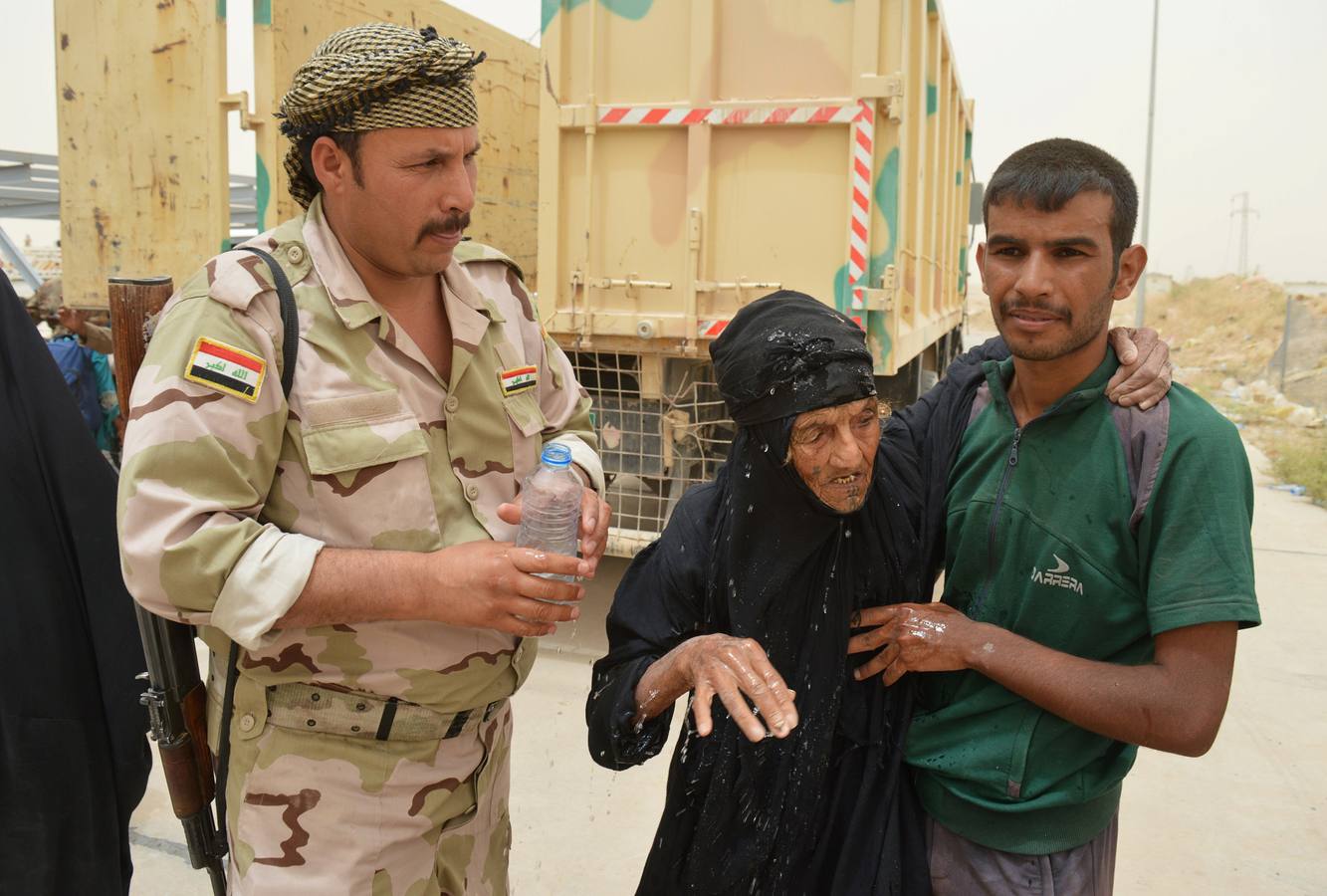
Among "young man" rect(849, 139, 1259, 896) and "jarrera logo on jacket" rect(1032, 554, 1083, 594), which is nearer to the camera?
"young man" rect(849, 139, 1259, 896)

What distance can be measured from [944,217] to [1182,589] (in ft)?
22.0

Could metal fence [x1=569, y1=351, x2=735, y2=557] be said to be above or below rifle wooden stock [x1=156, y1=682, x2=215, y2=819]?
above

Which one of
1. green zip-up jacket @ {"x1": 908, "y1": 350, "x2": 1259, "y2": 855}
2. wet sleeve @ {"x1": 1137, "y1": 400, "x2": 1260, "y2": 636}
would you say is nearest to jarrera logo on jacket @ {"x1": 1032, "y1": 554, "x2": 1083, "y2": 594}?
green zip-up jacket @ {"x1": 908, "y1": 350, "x2": 1259, "y2": 855}

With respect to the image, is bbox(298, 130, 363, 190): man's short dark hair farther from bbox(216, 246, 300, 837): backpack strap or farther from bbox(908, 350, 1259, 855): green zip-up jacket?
bbox(908, 350, 1259, 855): green zip-up jacket

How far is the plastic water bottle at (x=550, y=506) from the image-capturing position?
1.61 meters

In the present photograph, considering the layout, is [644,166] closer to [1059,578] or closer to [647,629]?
[647,629]

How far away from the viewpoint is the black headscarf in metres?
1.64

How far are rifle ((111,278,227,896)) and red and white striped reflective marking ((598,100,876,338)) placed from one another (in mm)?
2758

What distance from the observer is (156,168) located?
4.77m

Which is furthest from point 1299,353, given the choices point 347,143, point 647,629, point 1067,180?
point 347,143

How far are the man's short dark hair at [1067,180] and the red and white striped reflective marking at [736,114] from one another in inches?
105

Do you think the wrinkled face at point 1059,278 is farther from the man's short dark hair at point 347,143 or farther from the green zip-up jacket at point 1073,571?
the man's short dark hair at point 347,143

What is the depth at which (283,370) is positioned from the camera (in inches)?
62.0

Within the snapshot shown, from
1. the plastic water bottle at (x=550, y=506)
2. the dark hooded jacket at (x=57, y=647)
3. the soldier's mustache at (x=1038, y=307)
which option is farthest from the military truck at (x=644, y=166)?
the plastic water bottle at (x=550, y=506)
